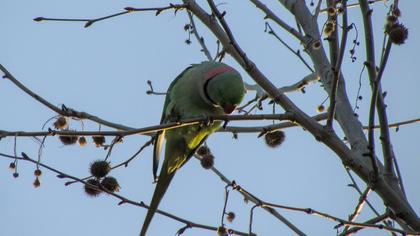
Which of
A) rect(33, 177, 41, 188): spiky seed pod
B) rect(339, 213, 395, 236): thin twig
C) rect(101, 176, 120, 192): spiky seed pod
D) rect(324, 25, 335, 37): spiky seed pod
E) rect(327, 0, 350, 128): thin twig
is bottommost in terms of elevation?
rect(339, 213, 395, 236): thin twig

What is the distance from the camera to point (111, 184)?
4.30m

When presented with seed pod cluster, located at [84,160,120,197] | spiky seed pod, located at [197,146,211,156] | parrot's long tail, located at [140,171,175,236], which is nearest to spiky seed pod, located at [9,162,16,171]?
seed pod cluster, located at [84,160,120,197]

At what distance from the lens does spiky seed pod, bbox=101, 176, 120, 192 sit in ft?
14.0

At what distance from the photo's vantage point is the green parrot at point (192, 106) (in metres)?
5.22

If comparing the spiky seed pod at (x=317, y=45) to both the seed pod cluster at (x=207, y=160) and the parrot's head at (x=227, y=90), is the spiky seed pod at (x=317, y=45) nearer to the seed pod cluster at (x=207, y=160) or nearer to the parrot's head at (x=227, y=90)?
the parrot's head at (x=227, y=90)

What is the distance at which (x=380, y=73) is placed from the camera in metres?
3.28

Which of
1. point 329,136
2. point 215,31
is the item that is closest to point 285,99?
point 329,136

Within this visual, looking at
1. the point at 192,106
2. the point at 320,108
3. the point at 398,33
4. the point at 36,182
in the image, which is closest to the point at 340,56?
the point at 398,33

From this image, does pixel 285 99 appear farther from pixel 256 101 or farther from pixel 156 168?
pixel 156 168

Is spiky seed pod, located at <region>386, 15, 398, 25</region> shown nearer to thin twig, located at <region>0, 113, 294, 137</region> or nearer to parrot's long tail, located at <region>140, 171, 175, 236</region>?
thin twig, located at <region>0, 113, 294, 137</region>

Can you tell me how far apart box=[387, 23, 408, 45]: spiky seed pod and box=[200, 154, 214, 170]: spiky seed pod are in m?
2.04

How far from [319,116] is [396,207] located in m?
1.30

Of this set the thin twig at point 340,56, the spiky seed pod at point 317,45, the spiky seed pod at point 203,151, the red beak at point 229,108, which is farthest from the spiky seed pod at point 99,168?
the spiky seed pod at point 317,45

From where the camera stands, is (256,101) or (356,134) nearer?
(356,134)
